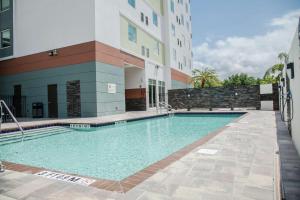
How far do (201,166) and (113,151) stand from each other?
2900 mm

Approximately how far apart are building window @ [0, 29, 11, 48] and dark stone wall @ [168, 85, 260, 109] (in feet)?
43.2

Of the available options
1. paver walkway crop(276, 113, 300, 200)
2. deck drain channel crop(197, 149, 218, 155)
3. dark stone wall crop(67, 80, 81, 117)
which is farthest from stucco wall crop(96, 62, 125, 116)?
paver walkway crop(276, 113, 300, 200)

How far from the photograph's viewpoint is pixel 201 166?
3.17m

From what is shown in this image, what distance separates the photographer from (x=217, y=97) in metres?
18.2

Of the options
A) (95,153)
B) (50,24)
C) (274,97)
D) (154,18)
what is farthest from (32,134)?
(154,18)

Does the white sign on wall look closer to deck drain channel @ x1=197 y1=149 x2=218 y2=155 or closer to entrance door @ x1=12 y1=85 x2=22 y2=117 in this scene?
entrance door @ x1=12 y1=85 x2=22 y2=117

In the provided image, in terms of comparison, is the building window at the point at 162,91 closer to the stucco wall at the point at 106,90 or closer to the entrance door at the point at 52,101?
the stucco wall at the point at 106,90

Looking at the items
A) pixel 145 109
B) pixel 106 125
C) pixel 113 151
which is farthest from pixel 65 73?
pixel 113 151

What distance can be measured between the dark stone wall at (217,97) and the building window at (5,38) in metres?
13.2

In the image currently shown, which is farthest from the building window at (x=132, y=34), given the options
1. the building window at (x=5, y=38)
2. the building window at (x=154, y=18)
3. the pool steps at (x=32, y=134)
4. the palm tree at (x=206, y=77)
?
the palm tree at (x=206, y=77)

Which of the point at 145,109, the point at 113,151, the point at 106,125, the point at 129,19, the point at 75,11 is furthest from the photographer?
the point at 145,109

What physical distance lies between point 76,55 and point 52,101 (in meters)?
3.24

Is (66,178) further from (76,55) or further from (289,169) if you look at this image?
(76,55)

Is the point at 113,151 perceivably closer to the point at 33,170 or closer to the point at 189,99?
the point at 33,170
